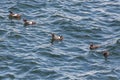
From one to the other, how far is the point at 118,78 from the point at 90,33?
624 cm

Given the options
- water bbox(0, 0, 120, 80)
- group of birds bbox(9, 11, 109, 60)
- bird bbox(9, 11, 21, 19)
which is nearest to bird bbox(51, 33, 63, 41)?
group of birds bbox(9, 11, 109, 60)

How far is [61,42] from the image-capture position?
28.7 metres

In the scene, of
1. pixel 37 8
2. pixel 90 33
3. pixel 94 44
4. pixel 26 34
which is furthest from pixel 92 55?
pixel 37 8

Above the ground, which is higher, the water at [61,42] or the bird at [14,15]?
the bird at [14,15]

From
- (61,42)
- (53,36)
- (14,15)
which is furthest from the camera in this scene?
(14,15)

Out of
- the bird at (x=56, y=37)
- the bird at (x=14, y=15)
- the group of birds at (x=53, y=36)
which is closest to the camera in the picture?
the group of birds at (x=53, y=36)

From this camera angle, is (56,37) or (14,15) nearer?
(56,37)

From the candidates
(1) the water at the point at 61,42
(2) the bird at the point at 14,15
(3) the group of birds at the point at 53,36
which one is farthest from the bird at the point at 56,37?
(2) the bird at the point at 14,15

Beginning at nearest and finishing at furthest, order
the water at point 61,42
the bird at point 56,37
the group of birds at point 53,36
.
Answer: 1. the water at point 61,42
2. the group of birds at point 53,36
3. the bird at point 56,37

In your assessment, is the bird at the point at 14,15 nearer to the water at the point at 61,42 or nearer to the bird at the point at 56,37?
the water at the point at 61,42

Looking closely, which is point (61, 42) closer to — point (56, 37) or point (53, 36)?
point (56, 37)

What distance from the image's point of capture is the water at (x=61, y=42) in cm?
2489

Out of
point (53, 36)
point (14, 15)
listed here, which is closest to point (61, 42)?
point (53, 36)

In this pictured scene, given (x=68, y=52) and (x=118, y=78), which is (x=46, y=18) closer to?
(x=68, y=52)
